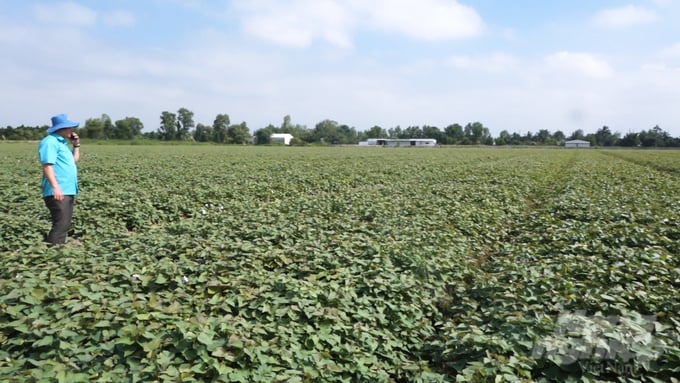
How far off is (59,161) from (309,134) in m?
147

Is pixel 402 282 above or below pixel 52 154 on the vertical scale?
below

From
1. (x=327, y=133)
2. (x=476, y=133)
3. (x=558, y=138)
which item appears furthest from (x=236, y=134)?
(x=558, y=138)

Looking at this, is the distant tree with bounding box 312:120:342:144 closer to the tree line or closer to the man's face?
the tree line

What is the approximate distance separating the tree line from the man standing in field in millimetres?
105697

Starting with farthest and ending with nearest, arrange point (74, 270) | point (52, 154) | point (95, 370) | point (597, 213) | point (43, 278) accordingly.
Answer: point (597, 213), point (52, 154), point (74, 270), point (43, 278), point (95, 370)

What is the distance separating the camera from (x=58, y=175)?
247 inches

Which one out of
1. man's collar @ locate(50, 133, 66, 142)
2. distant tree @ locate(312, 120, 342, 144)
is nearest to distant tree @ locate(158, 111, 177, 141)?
distant tree @ locate(312, 120, 342, 144)

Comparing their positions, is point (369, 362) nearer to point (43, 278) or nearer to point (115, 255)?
point (43, 278)

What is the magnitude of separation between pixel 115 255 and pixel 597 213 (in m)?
9.39

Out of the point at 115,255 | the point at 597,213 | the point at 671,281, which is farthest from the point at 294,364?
the point at 597,213

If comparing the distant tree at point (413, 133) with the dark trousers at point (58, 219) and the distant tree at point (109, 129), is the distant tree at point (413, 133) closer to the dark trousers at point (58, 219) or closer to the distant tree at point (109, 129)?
the distant tree at point (109, 129)

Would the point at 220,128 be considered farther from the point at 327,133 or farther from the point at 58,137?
the point at 58,137

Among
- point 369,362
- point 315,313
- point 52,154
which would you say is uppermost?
point 52,154

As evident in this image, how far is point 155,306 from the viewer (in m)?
3.59
